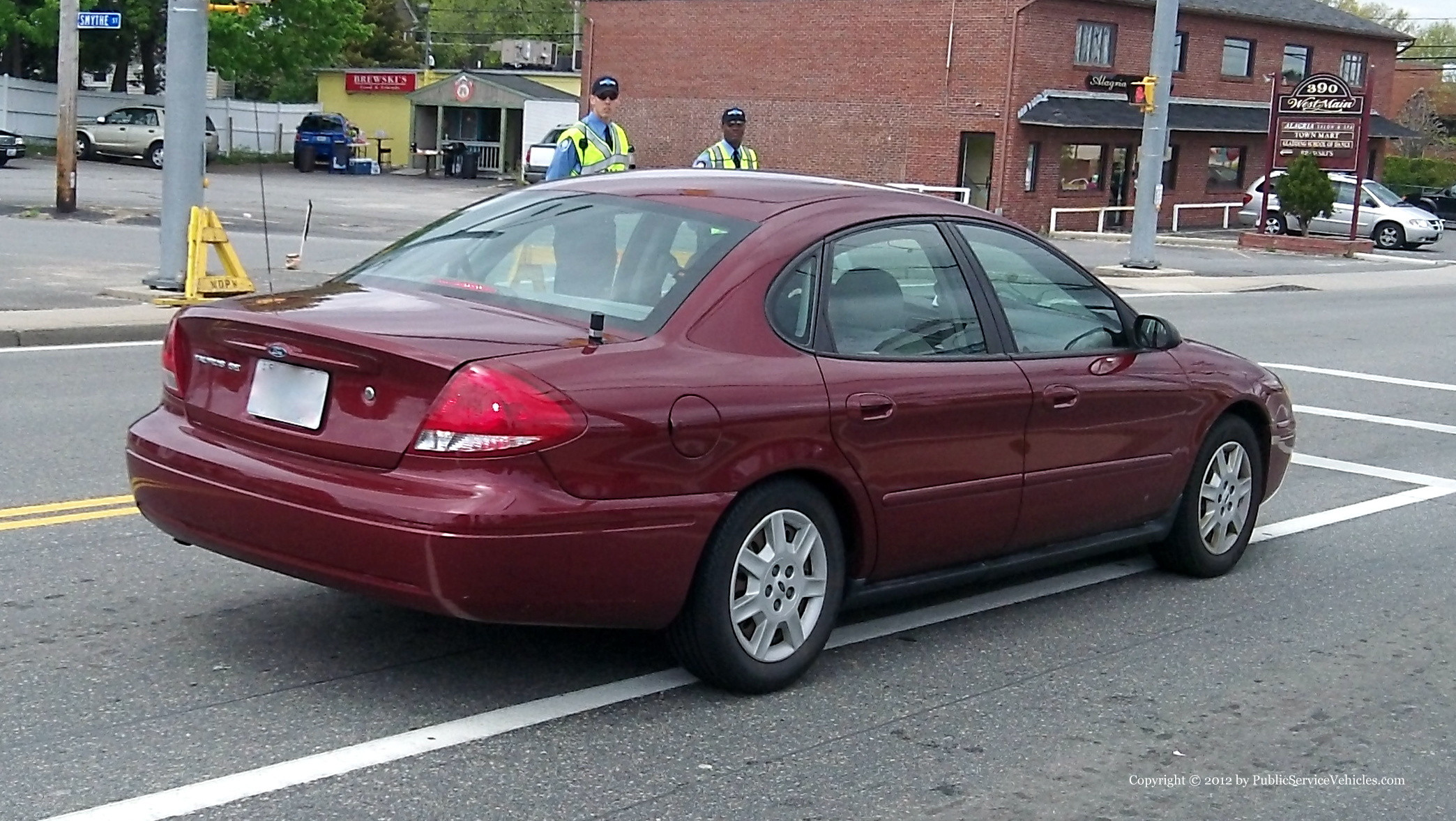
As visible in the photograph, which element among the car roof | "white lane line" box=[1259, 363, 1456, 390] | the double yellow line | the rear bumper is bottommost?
the double yellow line

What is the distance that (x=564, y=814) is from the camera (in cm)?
419

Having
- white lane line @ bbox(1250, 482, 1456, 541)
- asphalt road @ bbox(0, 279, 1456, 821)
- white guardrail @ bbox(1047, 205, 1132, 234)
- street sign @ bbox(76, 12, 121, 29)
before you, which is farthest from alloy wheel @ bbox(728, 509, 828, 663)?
white guardrail @ bbox(1047, 205, 1132, 234)

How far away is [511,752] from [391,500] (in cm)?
75

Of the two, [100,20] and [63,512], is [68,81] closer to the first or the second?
[100,20]

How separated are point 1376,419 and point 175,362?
912 cm

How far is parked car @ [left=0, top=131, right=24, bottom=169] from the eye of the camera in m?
38.7

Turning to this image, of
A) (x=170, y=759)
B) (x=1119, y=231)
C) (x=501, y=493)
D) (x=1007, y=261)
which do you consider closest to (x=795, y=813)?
(x=501, y=493)

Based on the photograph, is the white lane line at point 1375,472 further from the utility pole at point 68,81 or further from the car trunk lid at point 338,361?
the utility pole at point 68,81

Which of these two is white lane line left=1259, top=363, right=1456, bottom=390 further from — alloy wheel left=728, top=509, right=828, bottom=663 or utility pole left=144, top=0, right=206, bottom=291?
alloy wheel left=728, top=509, right=828, bottom=663

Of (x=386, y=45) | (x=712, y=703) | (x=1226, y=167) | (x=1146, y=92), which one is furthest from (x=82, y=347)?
(x=386, y=45)

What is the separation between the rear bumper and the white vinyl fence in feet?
121

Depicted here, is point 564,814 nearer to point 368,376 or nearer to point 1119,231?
point 368,376

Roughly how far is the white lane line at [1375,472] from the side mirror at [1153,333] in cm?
364

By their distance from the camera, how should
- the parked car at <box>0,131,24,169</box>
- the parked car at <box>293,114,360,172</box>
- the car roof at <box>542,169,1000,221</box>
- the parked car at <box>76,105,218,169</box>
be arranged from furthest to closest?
the parked car at <box>293,114,360,172</box> → the parked car at <box>76,105,218,169</box> → the parked car at <box>0,131,24,169</box> → the car roof at <box>542,169,1000,221</box>
